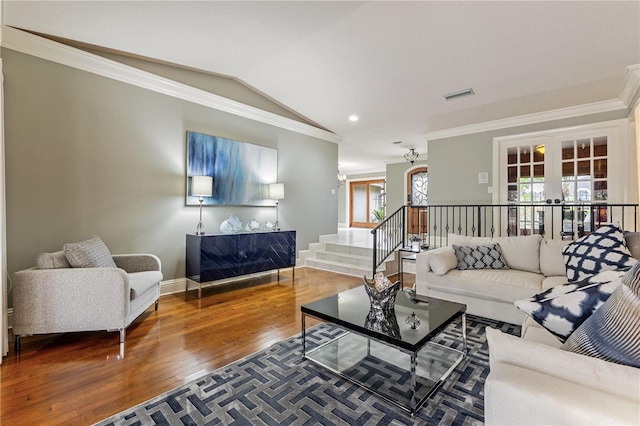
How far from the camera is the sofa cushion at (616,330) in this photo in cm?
85

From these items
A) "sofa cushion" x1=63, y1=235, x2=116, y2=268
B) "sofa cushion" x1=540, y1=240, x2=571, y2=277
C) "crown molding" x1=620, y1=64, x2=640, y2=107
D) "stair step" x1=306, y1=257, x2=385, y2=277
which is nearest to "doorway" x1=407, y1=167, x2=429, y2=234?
"stair step" x1=306, y1=257, x2=385, y2=277

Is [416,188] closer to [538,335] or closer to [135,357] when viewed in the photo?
[538,335]

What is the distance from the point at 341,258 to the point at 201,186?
2779 millimetres

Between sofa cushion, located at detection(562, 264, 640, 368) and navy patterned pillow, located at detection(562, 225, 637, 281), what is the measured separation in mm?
1740

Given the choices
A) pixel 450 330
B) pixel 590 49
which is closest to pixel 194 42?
pixel 450 330

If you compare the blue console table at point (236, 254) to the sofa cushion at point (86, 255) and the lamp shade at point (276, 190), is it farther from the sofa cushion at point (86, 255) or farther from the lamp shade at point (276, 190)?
the sofa cushion at point (86, 255)

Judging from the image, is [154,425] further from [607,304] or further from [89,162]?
[89,162]

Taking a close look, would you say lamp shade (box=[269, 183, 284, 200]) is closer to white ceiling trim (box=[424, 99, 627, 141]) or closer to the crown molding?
white ceiling trim (box=[424, 99, 627, 141])

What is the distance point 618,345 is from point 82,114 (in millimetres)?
4517

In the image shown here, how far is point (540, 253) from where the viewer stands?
305 cm

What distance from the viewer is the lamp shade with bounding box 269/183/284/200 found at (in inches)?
195

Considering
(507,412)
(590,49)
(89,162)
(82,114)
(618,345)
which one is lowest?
(507,412)

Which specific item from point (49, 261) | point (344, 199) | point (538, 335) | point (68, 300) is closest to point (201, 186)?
point (49, 261)

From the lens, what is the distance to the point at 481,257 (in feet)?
10.5
